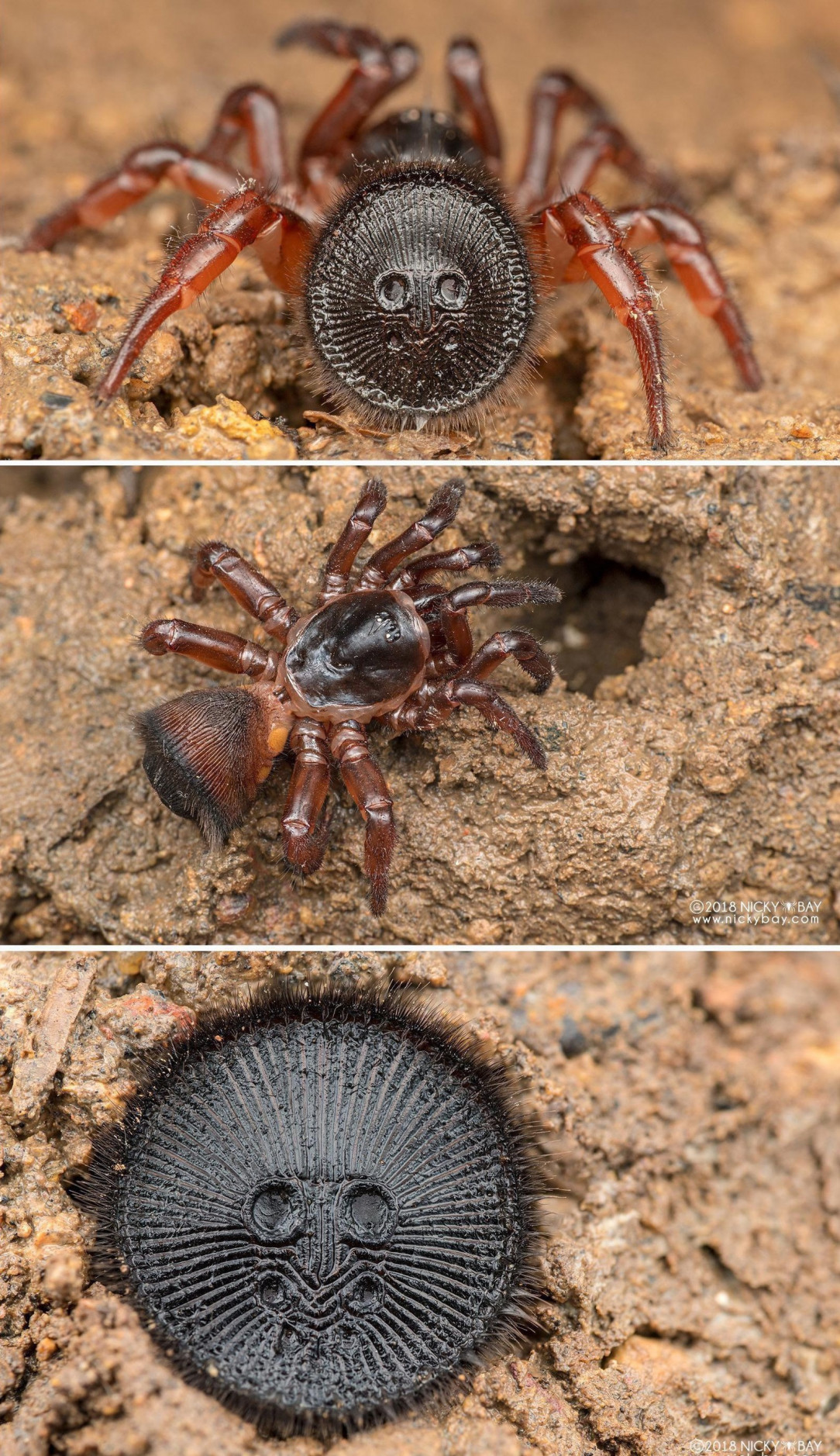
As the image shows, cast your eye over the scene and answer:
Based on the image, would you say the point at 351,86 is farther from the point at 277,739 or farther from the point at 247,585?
the point at 277,739

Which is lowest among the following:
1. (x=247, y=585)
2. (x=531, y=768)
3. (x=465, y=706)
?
(x=531, y=768)

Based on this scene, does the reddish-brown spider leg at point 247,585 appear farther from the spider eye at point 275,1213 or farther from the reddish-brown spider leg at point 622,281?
the spider eye at point 275,1213

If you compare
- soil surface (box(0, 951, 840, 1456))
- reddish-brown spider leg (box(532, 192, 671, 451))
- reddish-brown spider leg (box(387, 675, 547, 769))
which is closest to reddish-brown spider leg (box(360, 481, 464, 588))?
reddish-brown spider leg (box(387, 675, 547, 769))

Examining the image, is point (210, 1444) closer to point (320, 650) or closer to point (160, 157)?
point (320, 650)

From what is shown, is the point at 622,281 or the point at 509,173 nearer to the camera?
the point at 622,281

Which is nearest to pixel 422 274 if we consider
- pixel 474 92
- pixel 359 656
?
pixel 359 656

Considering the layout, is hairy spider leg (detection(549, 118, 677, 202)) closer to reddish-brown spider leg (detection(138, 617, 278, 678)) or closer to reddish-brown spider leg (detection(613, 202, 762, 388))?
reddish-brown spider leg (detection(613, 202, 762, 388))

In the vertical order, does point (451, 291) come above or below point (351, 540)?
above
